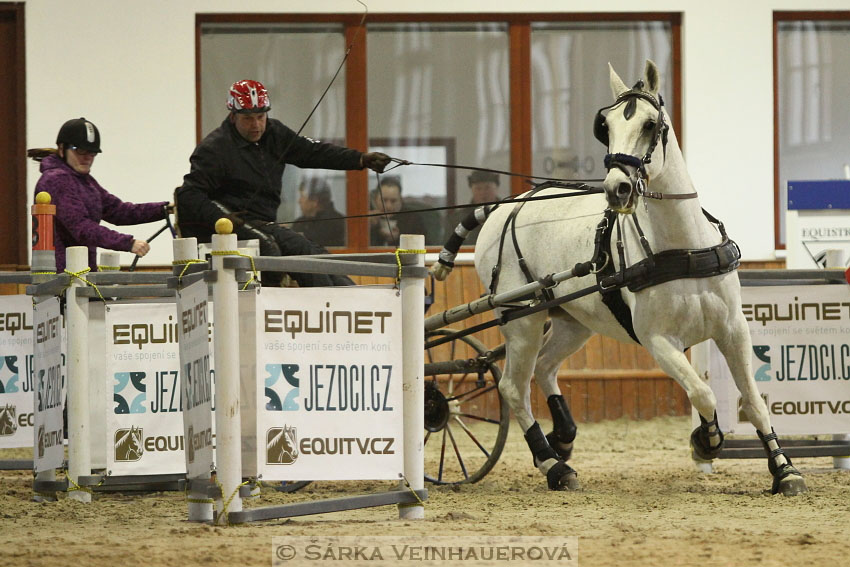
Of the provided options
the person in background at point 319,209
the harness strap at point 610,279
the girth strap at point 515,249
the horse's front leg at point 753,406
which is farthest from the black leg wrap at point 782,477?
the person in background at point 319,209

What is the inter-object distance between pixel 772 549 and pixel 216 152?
416cm

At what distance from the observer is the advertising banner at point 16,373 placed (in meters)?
7.59

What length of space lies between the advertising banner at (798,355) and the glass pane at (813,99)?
4.90 m

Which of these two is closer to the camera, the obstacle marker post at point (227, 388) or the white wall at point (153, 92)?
the obstacle marker post at point (227, 388)

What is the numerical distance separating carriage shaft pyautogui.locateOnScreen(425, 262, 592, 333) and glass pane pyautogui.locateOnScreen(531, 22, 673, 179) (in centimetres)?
475

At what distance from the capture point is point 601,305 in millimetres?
7457

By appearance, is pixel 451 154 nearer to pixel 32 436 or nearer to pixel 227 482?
pixel 32 436

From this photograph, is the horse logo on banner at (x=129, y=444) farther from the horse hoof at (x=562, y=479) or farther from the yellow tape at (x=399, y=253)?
the horse hoof at (x=562, y=479)

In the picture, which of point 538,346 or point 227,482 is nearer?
point 227,482

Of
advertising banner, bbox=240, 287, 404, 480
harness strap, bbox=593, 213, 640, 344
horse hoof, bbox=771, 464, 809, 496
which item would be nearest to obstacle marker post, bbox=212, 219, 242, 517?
advertising banner, bbox=240, 287, 404, 480

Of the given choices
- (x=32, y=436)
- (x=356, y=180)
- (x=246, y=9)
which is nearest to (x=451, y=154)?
(x=356, y=180)

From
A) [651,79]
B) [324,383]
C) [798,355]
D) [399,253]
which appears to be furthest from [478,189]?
[324,383]

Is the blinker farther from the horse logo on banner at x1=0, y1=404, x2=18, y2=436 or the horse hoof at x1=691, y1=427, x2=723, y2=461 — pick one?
Answer: the horse logo on banner at x1=0, y1=404, x2=18, y2=436

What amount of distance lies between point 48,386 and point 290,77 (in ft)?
19.7
